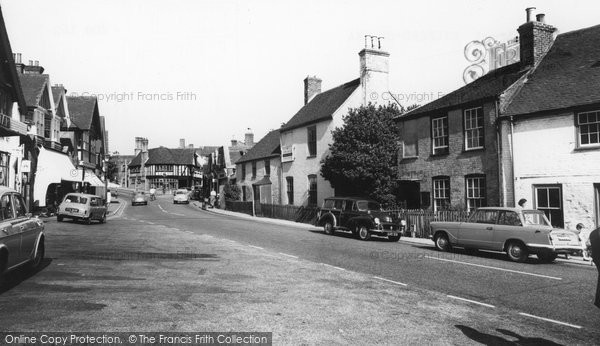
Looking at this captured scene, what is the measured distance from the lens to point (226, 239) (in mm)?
Answer: 16484

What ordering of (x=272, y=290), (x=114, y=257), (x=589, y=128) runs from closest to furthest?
(x=272, y=290)
(x=114, y=257)
(x=589, y=128)

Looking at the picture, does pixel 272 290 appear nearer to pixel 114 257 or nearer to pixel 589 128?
pixel 114 257

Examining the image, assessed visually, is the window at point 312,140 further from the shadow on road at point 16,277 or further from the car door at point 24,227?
the car door at point 24,227

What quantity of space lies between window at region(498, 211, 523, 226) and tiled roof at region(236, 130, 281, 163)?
25017 mm

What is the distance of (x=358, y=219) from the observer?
18.0 m

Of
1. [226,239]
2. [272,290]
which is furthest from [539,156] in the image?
[272,290]

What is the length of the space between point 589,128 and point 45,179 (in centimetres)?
3041

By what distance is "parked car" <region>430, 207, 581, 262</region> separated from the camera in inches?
471

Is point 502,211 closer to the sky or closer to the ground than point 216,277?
closer to the sky

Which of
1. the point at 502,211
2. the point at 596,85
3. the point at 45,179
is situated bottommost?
the point at 502,211

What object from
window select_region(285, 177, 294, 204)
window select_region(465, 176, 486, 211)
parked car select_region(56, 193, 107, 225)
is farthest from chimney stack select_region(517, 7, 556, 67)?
parked car select_region(56, 193, 107, 225)

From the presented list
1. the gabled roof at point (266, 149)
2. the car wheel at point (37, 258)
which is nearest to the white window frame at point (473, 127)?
the car wheel at point (37, 258)

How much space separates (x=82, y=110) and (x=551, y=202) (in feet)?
136

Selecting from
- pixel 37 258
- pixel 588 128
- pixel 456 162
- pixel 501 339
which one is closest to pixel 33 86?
pixel 37 258
